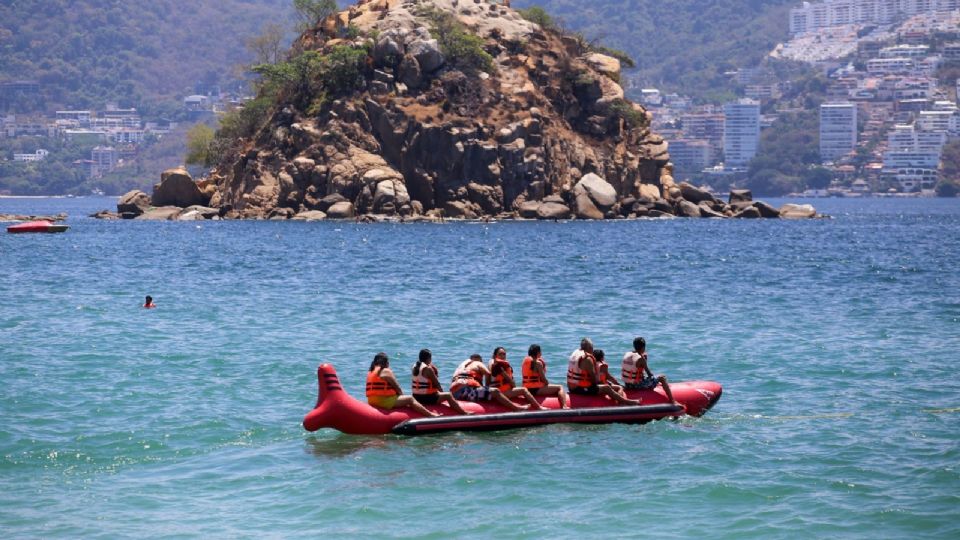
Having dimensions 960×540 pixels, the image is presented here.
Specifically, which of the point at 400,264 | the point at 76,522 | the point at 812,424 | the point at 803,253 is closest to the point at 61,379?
the point at 76,522

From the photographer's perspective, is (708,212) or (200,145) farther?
(200,145)

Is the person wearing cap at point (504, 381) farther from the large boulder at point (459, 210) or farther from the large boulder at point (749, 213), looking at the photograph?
the large boulder at point (749, 213)

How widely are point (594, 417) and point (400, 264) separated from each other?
107 feet

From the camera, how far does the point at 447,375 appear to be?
29.8 m

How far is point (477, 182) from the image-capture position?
9231cm

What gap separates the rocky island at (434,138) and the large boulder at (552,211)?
0.10 meters

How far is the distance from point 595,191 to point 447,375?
215 ft

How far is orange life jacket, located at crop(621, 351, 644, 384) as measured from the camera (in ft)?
82.0

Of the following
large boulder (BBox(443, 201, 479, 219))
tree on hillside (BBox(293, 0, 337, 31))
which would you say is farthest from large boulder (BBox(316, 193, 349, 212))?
tree on hillside (BBox(293, 0, 337, 31))

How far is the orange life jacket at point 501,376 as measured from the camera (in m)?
24.1

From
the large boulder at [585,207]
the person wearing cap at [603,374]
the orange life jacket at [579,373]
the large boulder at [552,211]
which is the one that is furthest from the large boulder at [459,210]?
the orange life jacket at [579,373]

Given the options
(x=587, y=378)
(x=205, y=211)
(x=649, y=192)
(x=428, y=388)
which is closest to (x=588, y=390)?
(x=587, y=378)

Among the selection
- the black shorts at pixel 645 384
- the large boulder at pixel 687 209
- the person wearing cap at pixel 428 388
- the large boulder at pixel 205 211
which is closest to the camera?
the person wearing cap at pixel 428 388

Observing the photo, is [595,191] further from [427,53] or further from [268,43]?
[268,43]
